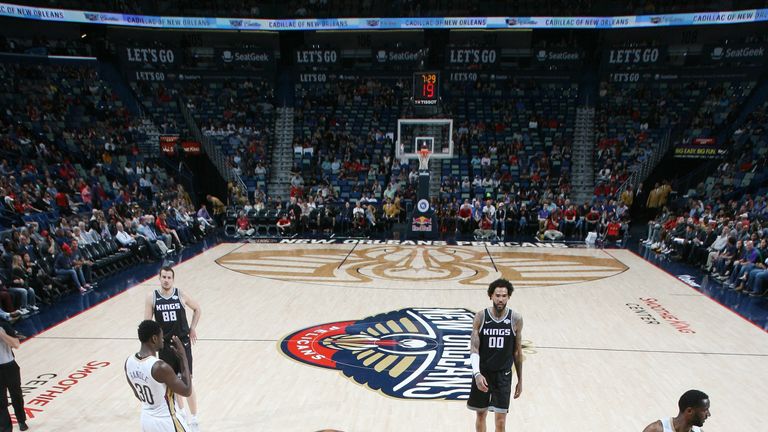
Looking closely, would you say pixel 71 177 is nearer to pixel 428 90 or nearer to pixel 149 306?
pixel 428 90

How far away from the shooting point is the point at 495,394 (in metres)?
4.83

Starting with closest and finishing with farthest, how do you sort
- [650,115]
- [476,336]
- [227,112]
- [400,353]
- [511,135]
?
[476,336] < [400,353] < [650,115] < [511,135] < [227,112]

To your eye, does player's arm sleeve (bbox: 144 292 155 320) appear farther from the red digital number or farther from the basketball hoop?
the red digital number

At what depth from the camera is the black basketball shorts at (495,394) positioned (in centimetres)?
482

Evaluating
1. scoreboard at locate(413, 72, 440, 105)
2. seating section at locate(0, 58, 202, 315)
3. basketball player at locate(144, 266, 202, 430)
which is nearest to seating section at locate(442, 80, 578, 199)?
scoreboard at locate(413, 72, 440, 105)

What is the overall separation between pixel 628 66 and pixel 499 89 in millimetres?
6097

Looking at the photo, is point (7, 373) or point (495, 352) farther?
point (7, 373)

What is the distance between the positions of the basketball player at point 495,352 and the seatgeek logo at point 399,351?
5.27ft

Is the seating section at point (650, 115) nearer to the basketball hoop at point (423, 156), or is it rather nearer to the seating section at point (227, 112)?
the basketball hoop at point (423, 156)

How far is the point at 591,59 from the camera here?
86.0 ft

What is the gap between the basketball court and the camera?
6.02 metres

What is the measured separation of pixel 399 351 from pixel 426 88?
12.0 metres

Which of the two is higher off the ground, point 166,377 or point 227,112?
point 227,112

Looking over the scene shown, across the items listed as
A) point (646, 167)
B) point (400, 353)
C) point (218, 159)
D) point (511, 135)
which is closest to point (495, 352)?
point (400, 353)
